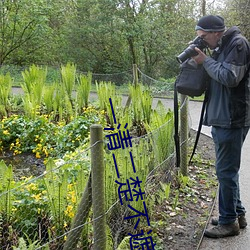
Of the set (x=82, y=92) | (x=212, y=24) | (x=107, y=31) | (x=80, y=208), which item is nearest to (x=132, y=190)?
(x=80, y=208)

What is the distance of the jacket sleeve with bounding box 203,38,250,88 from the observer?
9.43 ft

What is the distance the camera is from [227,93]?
3.04 m

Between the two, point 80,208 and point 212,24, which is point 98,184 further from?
point 212,24

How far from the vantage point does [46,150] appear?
566 cm

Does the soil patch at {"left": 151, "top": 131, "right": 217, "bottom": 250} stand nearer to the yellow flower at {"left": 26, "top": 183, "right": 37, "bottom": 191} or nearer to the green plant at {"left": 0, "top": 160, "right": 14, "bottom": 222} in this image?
the yellow flower at {"left": 26, "top": 183, "right": 37, "bottom": 191}

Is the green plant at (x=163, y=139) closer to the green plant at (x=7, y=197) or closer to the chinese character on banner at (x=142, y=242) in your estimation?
the chinese character on banner at (x=142, y=242)

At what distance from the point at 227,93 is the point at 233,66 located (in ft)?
0.82

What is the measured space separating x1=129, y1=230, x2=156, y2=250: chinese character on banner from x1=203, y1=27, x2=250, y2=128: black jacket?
3.64ft

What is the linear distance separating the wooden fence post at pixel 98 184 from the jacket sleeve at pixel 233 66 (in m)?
1.11

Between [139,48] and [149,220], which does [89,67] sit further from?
[149,220]

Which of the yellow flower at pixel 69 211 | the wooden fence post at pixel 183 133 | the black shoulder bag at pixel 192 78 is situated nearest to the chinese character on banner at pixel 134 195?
the yellow flower at pixel 69 211

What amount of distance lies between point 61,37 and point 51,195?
608 inches

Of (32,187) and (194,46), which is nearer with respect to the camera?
(194,46)

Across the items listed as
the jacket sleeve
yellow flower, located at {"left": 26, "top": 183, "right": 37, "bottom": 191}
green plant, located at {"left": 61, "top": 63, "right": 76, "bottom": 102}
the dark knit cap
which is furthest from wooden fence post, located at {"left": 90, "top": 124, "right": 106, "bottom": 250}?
green plant, located at {"left": 61, "top": 63, "right": 76, "bottom": 102}
